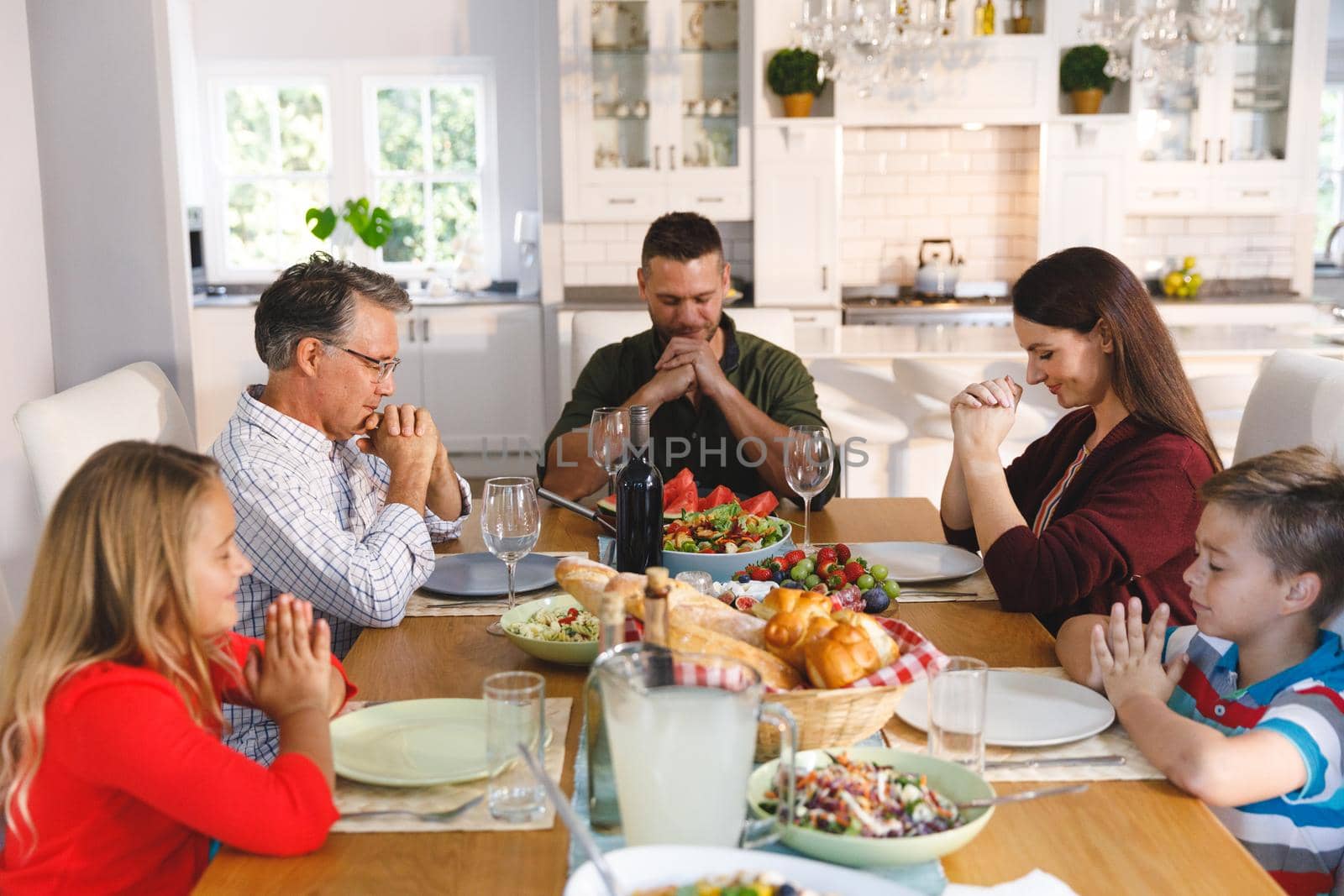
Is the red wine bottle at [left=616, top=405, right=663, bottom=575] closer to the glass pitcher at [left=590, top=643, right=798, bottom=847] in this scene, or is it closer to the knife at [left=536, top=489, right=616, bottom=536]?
the knife at [left=536, top=489, right=616, bottom=536]

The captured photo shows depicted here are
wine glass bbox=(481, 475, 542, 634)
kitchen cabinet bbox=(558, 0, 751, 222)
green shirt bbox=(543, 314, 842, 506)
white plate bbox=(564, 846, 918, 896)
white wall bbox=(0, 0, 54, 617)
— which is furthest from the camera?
kitchen cabinet bbox=(558, 0, 751, 222)

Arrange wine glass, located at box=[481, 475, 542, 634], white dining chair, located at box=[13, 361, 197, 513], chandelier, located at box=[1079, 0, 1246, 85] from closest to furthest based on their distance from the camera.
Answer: wine glass, located at box=[481, 475, 542, 634]
white dining chair, located at box=[13, 361, 197, 513]
chandelier, located at box=[1079, 0, 1246, 85]

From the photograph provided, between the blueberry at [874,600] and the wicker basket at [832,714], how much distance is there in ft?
1.64

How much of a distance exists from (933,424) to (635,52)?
2660 mm

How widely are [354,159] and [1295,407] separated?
17.9ft

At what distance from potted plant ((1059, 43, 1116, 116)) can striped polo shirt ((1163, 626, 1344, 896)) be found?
465 centimetres

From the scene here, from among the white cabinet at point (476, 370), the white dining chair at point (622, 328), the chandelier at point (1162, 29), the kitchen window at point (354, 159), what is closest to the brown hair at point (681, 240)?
the white dining chair at point (622, 328)

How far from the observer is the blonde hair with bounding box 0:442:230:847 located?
119 centimetres

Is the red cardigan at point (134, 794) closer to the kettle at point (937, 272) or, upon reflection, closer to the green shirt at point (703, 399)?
the green shirt at point (703, 399)

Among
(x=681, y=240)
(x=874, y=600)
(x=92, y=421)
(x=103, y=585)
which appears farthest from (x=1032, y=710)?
(x=681, y=240)

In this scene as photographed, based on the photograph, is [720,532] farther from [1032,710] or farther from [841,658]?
[841,658]

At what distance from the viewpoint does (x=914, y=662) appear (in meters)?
1.25

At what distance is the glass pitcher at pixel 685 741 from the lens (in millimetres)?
990

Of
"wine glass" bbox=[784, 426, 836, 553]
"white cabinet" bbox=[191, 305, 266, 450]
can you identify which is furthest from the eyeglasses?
"white cabinet" bbox=[191, 305, 266, 450]
